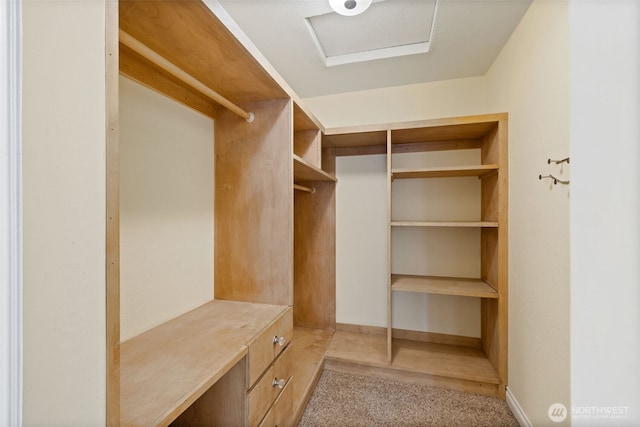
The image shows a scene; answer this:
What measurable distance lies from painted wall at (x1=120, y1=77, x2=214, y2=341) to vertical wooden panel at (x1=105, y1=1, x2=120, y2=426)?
527mm

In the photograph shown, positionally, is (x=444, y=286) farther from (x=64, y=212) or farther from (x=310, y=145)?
(x=64, y=212)

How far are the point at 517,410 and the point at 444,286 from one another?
80 cm

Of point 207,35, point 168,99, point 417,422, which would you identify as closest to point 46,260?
point 207,35

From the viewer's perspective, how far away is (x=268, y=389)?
1177 millimetres

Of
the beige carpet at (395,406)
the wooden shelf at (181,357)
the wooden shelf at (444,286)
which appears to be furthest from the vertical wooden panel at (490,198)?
the wooden shelf at (181,357)

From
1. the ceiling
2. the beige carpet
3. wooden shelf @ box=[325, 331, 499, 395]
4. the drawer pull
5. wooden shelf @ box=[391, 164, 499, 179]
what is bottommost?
the beige carpet

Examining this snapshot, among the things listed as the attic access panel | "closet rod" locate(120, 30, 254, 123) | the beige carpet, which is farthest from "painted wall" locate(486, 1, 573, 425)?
"closet rod" locate(120, 30, 254, 123)

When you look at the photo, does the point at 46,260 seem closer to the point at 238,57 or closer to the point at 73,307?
the point at 73,307

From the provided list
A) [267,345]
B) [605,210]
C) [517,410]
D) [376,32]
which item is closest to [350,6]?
[376,32]

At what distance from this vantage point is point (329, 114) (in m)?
2.59

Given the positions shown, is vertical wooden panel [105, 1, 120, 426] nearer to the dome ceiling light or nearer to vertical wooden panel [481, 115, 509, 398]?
the dome ceiling light

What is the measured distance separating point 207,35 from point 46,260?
2.89 ft

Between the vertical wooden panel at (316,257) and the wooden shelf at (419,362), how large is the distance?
13.1 inches

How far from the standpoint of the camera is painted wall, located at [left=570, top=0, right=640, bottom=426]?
34 cm
